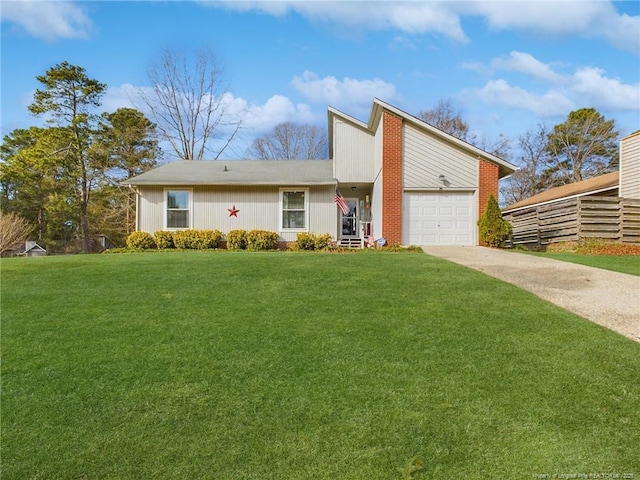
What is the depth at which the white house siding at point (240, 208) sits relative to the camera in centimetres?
1619

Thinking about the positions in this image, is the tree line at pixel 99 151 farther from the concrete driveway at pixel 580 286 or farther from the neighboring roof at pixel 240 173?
the concrete driveway at pixel 580 286

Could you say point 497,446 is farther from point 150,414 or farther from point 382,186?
point 382,186

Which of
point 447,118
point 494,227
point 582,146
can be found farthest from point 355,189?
point 582,146

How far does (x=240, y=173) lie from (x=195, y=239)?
3.58 meters

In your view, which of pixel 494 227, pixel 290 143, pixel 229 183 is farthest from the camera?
pixel 290 143

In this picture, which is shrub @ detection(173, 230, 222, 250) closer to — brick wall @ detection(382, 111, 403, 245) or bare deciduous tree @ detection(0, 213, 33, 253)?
brick wall @ detection(382, 111, 403, 245)

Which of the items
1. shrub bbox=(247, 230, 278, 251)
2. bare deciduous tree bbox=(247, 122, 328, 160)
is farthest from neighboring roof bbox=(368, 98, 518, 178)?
bare deciduous tree bbox=(247, 122, 328, 160)

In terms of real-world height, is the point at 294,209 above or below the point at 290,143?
below

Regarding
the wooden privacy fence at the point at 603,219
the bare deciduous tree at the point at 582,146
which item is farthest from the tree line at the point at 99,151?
the wooden privacy fence at the point at 603,219

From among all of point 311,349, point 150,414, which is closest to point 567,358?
point 311,349

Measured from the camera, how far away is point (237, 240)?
50.6 ft

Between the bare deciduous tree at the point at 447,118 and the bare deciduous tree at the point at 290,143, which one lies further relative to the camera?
the bare deciduous tree at the point at 290,143

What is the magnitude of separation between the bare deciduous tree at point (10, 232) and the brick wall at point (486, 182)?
24612 millimetres

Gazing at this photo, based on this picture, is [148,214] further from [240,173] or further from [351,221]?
[351,221]
